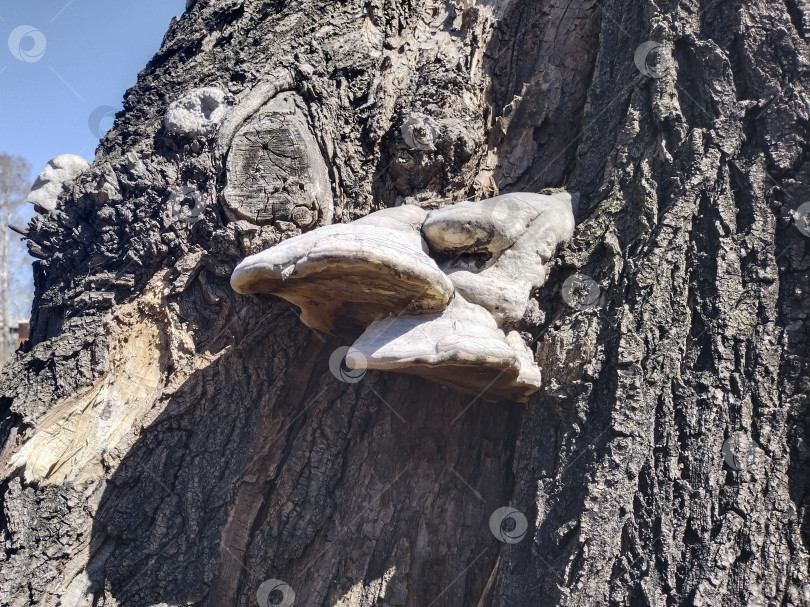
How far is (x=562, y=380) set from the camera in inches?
83.7

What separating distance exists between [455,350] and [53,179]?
2.18 meters

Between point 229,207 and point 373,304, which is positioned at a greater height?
point 229,207

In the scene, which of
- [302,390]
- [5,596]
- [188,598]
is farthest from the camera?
[302,390]

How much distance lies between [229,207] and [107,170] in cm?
61

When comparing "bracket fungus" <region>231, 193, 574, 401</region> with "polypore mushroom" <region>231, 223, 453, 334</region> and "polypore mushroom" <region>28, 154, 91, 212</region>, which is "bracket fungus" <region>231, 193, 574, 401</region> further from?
"polypore mushroom" <region>28, 154, 91, 212</region>

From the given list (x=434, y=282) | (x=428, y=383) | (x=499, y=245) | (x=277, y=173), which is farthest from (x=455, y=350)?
(x=277, y=173)

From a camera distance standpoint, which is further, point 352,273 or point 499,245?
point 499,245

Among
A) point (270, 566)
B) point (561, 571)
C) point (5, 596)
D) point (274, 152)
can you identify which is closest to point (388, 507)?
point (270, 566)

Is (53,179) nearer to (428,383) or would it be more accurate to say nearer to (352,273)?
(352,273)

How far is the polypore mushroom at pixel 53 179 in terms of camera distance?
8.83 feet

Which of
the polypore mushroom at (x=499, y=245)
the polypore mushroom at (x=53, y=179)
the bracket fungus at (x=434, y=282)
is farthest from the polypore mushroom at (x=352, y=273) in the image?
the polypore mushroom at (x=53, y=179)

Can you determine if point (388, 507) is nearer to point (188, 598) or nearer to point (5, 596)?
point (188, 598)

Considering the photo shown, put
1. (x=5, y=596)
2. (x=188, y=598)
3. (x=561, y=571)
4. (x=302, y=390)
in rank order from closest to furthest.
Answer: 1. (x=561, y=571)
2. (x=5, y=596)
3. (x=188, y=598)
4. (x=302, y=390)

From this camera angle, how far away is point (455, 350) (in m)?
1.73
